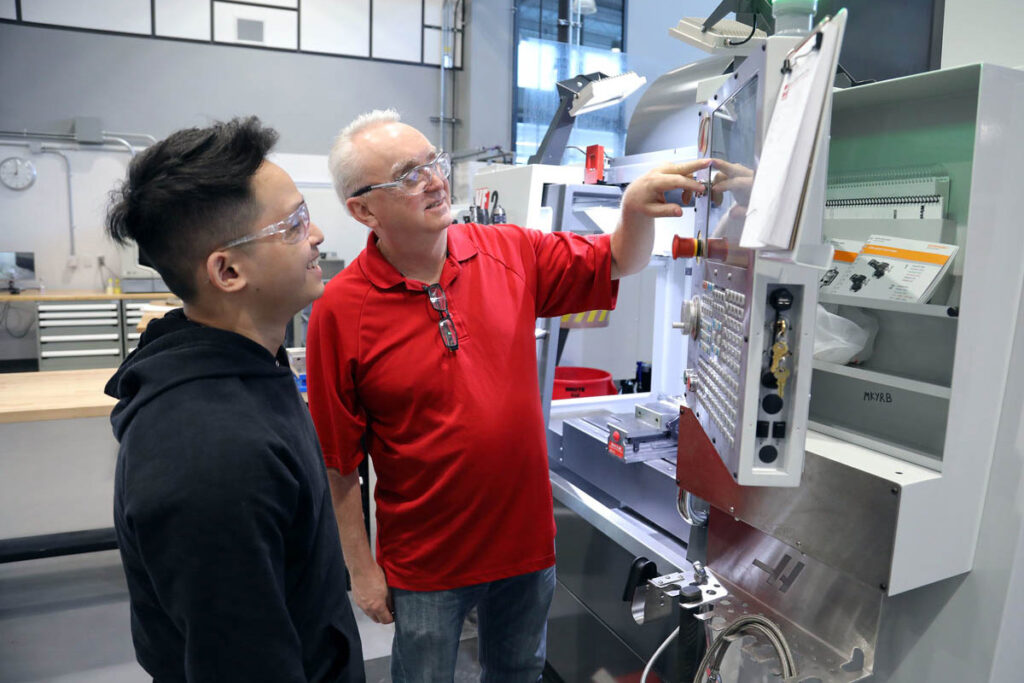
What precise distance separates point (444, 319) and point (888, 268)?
2.76 feet

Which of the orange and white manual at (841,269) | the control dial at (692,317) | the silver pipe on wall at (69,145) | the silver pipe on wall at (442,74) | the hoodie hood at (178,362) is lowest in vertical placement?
the hoodie hood at (178,362)

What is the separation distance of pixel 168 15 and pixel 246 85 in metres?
0.88

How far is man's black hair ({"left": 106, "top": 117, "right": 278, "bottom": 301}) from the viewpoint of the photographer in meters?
0.83

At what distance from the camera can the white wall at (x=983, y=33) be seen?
124cm

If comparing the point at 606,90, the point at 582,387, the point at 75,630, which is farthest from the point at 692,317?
the point at 75,630

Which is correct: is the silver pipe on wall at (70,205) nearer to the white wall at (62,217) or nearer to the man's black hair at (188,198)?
the white wall at (62,217)

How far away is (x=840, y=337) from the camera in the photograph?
1274 mm

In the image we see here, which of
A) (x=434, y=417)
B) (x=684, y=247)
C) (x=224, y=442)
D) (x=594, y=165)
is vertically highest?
(x=594, y=165)

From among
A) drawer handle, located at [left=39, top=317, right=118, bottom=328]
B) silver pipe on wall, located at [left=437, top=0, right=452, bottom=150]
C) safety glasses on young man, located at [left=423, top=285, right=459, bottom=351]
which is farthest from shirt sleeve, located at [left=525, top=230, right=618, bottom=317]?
silver pipe on wall, located at [left=437, top=0, right=452, bottom=150]

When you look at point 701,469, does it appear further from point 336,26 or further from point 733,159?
point 336,26

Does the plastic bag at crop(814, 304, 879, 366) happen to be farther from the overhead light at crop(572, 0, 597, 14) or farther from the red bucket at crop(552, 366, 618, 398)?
the overhead light at crop(572, 0, 597, 14)

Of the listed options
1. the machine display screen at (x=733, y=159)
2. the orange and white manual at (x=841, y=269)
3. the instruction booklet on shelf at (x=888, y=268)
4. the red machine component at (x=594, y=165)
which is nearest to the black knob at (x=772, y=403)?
the machine display screen at (x=733, y=159)

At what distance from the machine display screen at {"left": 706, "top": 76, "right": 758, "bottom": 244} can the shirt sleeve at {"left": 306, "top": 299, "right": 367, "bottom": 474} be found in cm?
76

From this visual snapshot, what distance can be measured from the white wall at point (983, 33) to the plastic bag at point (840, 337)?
1.69 ft
